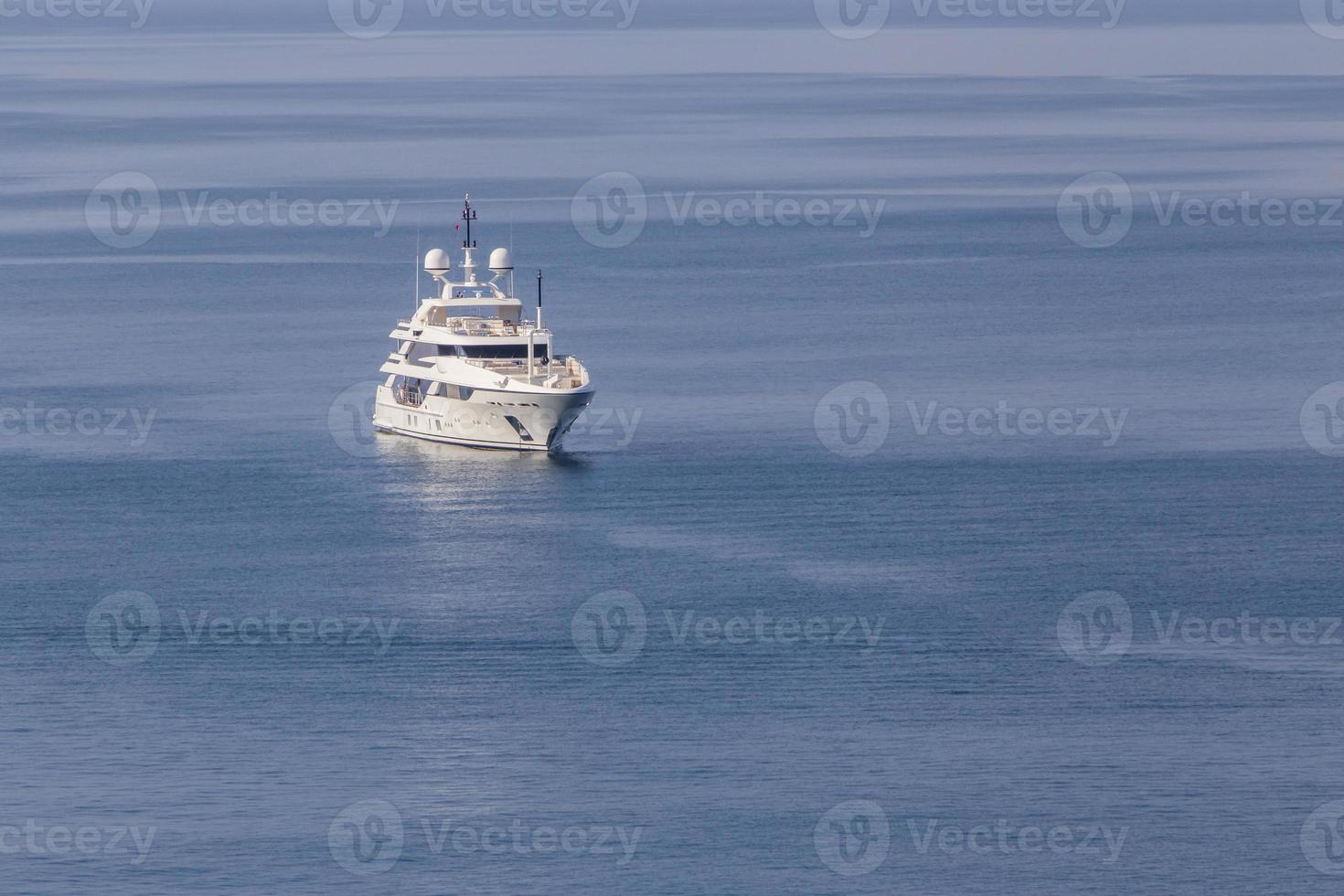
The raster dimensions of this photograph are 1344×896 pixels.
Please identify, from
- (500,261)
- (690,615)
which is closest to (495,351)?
(500,261)

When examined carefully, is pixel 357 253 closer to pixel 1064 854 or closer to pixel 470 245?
pixel 470 245

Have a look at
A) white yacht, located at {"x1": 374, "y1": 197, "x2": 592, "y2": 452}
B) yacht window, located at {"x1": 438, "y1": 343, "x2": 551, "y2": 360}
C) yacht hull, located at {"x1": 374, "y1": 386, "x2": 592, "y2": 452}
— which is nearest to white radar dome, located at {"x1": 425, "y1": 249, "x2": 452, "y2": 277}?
white yacht, located at {"x1": 374, "y1": 197, "x2": 592, "y2": 452}

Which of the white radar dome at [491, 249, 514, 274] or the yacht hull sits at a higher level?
the white radar dome at [491, 249, 514, 274]

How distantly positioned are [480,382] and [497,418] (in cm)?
150

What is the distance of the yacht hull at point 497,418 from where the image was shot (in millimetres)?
96500

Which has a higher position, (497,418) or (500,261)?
(500,261)

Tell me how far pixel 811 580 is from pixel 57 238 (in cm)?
10342

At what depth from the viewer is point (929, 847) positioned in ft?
197

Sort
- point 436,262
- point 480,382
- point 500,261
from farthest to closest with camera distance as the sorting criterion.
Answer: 1. point 436,262
2. point 500,261
3. point 480,382

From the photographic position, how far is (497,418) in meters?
98.1

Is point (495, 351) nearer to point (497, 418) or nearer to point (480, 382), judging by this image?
point (480, 382)

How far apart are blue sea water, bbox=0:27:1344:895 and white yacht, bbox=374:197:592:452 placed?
1559 mm

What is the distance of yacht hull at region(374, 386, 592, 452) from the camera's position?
317 feet

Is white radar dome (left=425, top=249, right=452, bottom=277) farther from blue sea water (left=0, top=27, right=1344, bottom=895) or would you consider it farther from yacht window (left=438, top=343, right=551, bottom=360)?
blue sea water (left=0, top=27, right=1344, bottom=895)
